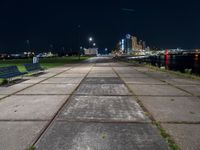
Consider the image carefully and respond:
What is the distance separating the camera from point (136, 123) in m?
5.67

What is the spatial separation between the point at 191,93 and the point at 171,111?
3.30m

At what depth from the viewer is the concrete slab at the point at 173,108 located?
607 cm

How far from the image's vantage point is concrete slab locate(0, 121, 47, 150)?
14.4 ft

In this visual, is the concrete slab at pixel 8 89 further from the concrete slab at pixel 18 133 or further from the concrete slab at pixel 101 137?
the concrete slab at pixel 101 137

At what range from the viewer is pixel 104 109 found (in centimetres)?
698

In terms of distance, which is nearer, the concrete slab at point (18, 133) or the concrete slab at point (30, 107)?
the concrete slab at point (18, 133)

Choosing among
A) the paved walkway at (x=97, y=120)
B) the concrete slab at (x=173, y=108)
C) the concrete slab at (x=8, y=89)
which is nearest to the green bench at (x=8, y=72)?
the concrete slab at (x=8, y=89)

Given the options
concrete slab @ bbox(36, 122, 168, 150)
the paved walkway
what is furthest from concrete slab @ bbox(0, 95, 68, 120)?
concrete slab @ bbox(36, 122, 168, 150)

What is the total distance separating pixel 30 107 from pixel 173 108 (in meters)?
4.47

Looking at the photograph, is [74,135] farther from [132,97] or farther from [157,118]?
[132,97]

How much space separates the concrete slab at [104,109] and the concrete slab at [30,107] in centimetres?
42

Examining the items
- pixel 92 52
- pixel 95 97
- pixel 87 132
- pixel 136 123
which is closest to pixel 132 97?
pixel 95 97

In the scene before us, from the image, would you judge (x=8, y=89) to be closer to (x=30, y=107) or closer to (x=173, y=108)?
(x=30, y=107)

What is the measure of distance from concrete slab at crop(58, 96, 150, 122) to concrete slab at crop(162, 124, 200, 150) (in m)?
0.79
